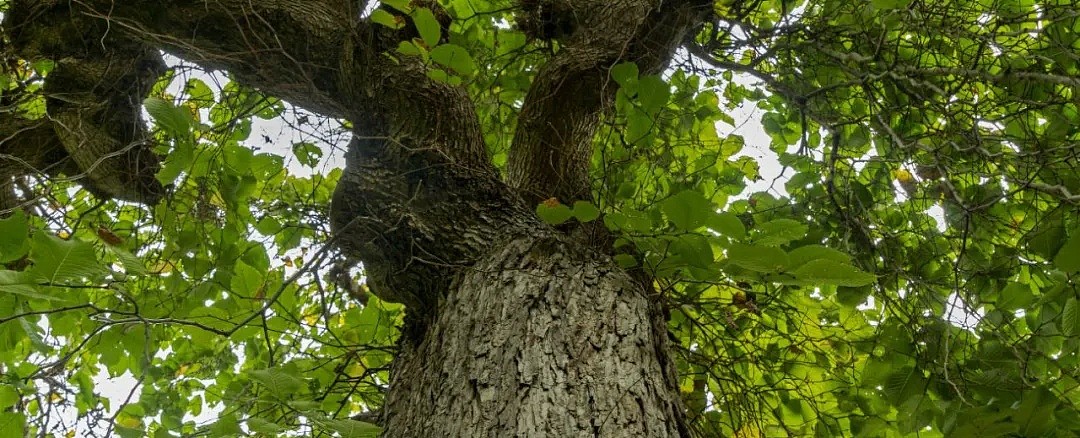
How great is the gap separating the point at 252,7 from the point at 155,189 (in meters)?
1.04

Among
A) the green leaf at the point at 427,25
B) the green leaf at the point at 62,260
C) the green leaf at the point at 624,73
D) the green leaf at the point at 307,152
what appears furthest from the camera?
the green leaf at the point at 307,152

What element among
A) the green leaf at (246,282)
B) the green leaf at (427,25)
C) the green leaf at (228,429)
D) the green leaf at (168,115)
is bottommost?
the green leaf at (228,429)

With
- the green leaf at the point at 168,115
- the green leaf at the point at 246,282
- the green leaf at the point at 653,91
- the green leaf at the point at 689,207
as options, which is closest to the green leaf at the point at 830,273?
the green leaf at the point at 689,207

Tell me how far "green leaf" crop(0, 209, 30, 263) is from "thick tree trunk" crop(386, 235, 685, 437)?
A: 82 cm

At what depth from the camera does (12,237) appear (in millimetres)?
1121

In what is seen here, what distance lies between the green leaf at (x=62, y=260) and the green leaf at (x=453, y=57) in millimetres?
807

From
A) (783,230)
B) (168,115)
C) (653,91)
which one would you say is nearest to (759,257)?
(783,230)

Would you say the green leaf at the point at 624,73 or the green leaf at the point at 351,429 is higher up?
the green leaf at the point at 624,73

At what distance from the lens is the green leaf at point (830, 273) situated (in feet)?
3.42

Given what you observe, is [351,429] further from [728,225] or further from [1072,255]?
[1072,255]

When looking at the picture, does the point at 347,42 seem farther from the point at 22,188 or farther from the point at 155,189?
the point at 22,188

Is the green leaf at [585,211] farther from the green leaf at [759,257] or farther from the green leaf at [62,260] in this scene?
the green leaf at [62,260]

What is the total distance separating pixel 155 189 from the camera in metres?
2.54

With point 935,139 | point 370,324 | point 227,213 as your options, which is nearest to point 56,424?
point 227,213
